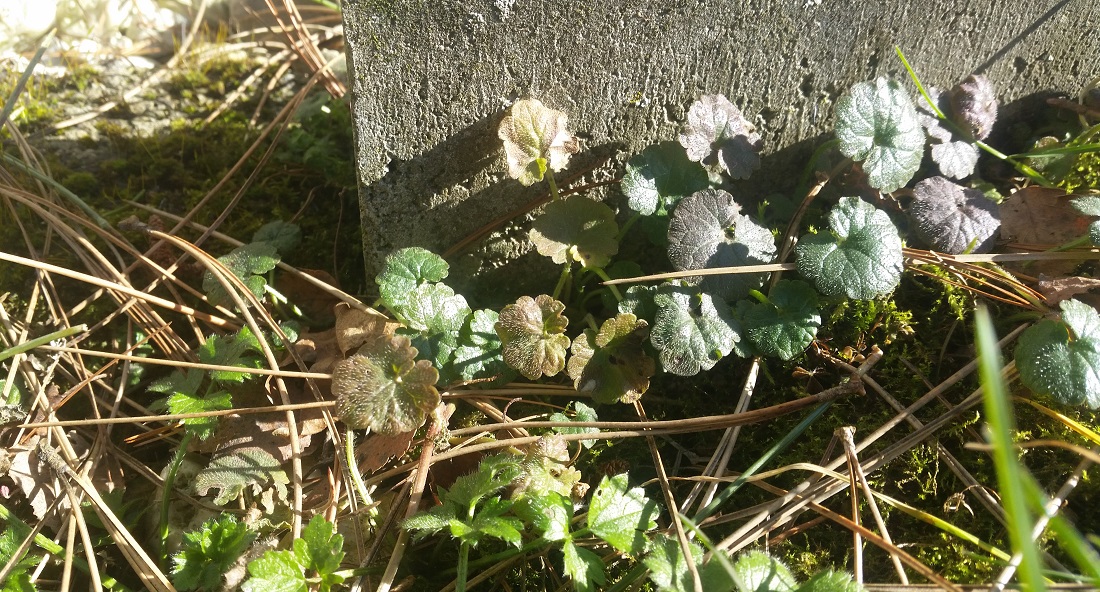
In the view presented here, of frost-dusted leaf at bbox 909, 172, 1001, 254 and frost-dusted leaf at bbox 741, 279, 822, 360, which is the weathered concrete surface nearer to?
frost-dusted leaf at bbox 909, 172, 1001, 254

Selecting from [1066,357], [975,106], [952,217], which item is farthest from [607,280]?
[975,106]

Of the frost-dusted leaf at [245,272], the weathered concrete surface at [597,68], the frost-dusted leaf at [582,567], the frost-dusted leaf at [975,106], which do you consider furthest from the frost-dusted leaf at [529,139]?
the frost-dusted leaf at [975,106]

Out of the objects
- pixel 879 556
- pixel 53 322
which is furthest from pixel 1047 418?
pixel 53 322

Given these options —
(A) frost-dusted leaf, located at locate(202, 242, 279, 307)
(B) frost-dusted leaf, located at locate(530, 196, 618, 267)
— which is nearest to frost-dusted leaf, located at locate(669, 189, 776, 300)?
(B) frost-dusted leaf, located at locate(530, 196, 618, 267)

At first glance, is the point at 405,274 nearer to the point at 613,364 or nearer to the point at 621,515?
the point at 613,364

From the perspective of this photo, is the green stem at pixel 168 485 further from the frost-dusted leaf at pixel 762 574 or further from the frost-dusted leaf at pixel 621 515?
the frost-dusted leaf at pixel 762 574

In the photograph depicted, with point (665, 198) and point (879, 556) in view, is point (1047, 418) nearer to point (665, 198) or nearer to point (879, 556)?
point (879, 556)

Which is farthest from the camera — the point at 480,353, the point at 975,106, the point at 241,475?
the point at 975,106
